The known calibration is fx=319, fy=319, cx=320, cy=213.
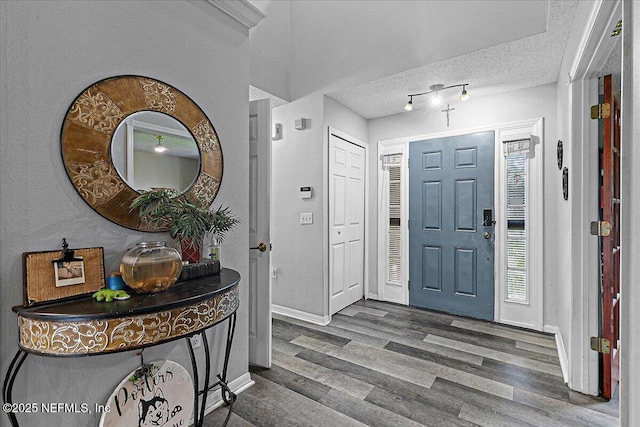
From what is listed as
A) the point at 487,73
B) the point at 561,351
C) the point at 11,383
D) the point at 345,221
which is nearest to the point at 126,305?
the point at 11,383

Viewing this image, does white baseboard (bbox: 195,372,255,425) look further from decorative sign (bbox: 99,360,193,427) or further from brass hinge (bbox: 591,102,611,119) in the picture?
brass hinge (bbox: 591,102,611,119)

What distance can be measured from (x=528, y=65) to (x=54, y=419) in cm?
383

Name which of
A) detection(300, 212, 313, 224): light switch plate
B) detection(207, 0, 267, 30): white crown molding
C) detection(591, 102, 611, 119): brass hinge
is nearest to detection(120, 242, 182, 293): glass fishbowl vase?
detection(207, 0, 267, 30): white crown molding

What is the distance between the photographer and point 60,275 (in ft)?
4.14


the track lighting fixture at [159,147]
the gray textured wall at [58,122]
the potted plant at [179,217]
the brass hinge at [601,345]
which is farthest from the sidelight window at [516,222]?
the track lighting fixture at [159,147]

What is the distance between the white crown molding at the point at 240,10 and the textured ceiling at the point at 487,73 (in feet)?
4.33

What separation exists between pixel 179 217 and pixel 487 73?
2878 millimetres

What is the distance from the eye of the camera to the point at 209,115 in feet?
6.40

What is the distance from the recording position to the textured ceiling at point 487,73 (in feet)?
7.57

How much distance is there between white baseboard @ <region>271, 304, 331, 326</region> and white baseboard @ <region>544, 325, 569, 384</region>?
199 centimetres

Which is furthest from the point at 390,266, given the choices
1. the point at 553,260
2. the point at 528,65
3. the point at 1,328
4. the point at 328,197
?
the point at 1,328

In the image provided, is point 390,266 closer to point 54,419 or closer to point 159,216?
point 159,216

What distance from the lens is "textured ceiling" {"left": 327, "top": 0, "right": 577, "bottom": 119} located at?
2309 mm

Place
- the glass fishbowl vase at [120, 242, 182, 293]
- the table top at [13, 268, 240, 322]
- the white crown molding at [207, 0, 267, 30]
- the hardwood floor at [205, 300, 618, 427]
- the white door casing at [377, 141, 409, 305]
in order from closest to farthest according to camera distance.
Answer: the table top at [13, 268, 240, 322], the glass fishbowl vase at [120, 242, 182, 293], the hardwood floor at [205, 300, 618, 427], the white crown molding at [207, 0, 267, 30], the white door casing at [377, 141, 409, 305]
